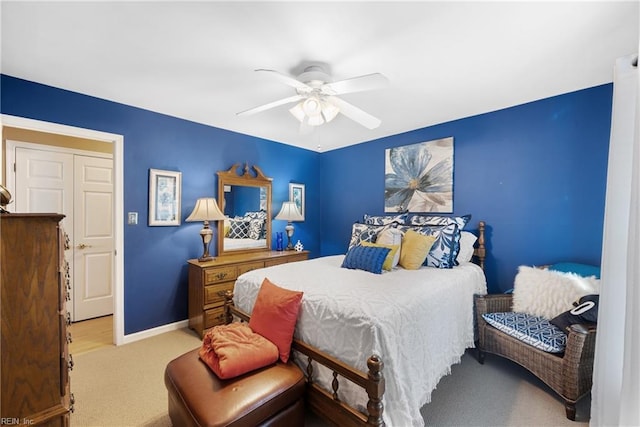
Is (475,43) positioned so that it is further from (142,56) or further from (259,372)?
(259,372)

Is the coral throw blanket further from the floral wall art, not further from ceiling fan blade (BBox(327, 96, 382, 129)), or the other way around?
the floral wall art

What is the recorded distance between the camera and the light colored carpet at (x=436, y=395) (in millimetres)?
1718

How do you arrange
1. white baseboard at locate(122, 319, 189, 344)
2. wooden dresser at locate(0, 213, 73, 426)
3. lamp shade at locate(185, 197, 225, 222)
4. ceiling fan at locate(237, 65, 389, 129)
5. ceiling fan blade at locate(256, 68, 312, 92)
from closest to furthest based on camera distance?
wooden dresser at locate(0, 213, 73, 426)
ceiling fan blade at locate(256, 68, 312, 92)
ceiling fan at locate(237, 65, 389, 129)
white baseboard at locate(122, 319, 189, 344)
lamp shade at locate(185, 197, 225, 222)

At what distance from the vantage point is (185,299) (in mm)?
3143

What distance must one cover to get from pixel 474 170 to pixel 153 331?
4.00 m

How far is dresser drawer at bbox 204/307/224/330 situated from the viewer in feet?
9.17

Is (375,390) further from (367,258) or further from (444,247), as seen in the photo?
(444,247)

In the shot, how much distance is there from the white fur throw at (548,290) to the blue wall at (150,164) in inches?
131

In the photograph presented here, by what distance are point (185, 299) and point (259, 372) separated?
2067 millimetres

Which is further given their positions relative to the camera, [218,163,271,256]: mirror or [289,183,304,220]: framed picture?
[289,183,304,220]: framed picture

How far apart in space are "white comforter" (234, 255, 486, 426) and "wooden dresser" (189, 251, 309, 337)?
27.8 inches

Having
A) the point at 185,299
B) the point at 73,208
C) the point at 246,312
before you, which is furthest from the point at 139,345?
the point at 73,208

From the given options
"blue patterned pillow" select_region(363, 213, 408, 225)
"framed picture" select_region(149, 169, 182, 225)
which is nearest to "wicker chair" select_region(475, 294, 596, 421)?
"blue patterned pillow" select_region(363, 213, 408, 225)

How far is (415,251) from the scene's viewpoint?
2.49m
